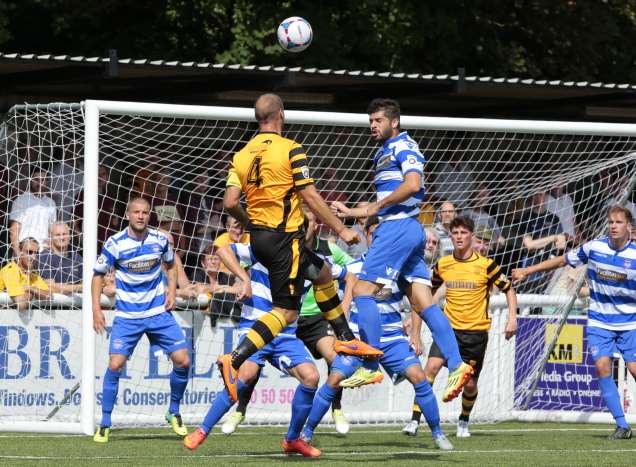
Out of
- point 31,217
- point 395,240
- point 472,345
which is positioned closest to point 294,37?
point 31,217

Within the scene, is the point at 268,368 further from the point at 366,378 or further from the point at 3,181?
the point at 366,378

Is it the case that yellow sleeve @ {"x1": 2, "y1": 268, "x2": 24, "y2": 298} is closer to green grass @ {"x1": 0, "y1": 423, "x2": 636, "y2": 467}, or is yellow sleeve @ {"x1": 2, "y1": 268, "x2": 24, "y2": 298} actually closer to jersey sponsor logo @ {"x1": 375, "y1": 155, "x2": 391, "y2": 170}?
green grass @ {"x1": 0, "y1": 423, "x2": 636, "y2": 467}

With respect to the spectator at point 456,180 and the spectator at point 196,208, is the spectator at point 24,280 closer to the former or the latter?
the spectator at point 196,208

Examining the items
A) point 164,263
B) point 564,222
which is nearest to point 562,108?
point 564,222

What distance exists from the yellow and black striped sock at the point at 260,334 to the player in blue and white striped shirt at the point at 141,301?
2508 mm

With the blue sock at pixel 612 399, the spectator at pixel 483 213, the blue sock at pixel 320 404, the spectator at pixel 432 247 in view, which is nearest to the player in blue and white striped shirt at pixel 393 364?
the blue sock at pixel 320 404

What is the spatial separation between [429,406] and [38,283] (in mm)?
4285

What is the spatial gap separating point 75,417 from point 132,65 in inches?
153

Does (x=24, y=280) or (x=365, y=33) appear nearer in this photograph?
(x=24, y=280)

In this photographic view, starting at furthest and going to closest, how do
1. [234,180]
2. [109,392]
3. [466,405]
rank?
[466,405] → [109,392] → [234,180]

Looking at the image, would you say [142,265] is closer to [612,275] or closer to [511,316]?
[511,316]

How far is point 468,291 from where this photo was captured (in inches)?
481

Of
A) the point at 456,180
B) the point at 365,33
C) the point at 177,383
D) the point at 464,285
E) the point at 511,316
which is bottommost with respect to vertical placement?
the point at 177,383

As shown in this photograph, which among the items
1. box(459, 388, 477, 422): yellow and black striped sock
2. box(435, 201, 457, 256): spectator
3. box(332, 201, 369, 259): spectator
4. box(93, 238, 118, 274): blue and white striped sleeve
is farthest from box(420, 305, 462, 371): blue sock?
box(435, 201, 457, 256): spectator
